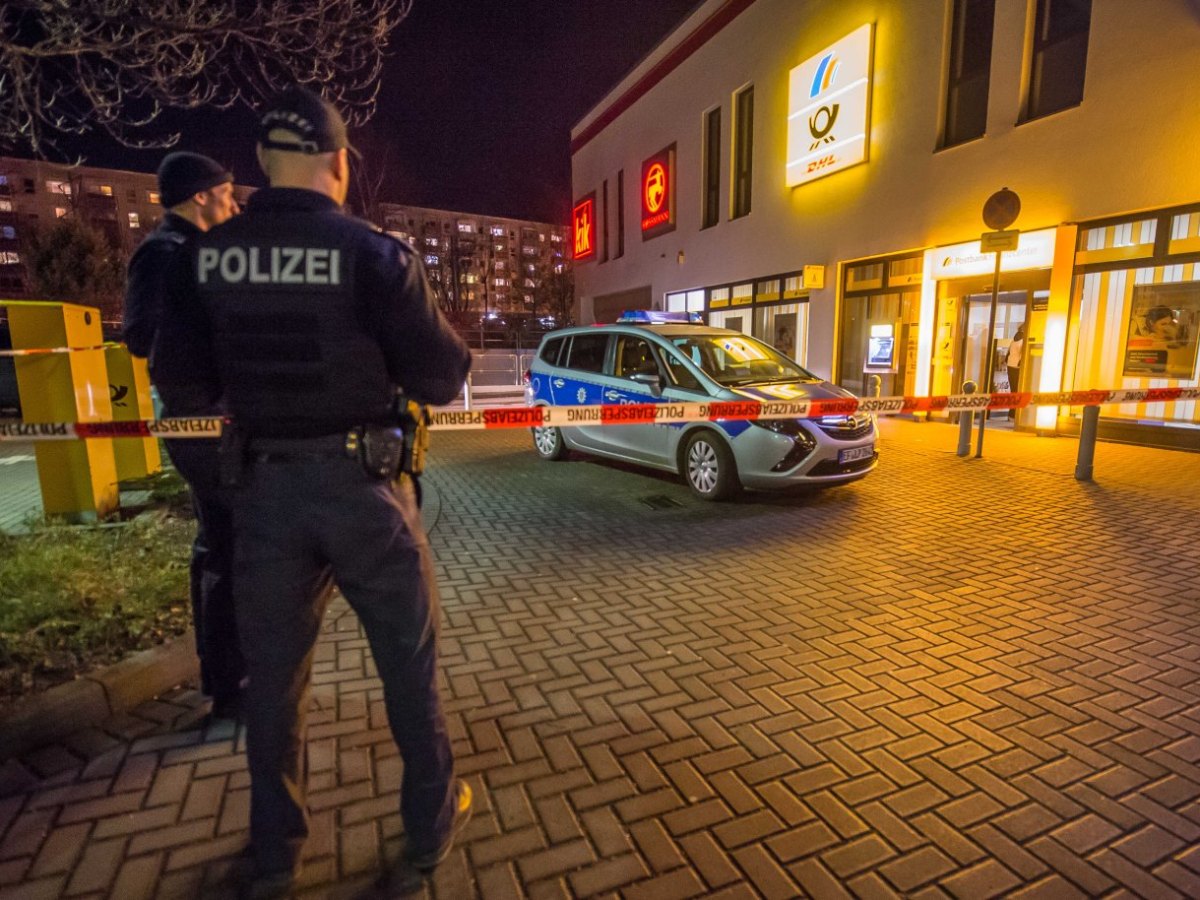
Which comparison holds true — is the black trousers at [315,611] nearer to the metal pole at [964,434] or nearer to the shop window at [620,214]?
the metal pole at [964,434]

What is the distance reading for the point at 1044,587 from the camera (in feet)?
14.8

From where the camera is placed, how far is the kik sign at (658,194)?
21.6 metres

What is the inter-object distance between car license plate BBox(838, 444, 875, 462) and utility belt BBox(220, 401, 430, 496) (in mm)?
5467

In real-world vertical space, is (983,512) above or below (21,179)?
below

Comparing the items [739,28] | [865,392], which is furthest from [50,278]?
[865,392]

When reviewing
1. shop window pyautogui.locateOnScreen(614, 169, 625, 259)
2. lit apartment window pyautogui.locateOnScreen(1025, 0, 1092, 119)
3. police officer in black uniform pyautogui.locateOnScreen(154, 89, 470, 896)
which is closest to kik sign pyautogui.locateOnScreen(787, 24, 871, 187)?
lit apartment window pyautogui.locateOnScreen(1025, 0, 1092, 119)

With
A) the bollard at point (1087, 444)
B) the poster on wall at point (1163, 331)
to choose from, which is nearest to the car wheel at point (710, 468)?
the bollard at point (1087, 444)

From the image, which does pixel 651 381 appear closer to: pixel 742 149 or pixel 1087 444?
pixel 1087 444

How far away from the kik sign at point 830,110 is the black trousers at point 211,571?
553 inches

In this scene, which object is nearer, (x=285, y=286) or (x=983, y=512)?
(x=285, y=286)

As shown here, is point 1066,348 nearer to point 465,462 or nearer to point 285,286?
point 465,462

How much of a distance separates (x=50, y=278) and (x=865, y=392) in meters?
38.8

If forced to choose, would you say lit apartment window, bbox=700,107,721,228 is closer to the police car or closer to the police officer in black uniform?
the police car

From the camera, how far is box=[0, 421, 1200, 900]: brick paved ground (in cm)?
215
